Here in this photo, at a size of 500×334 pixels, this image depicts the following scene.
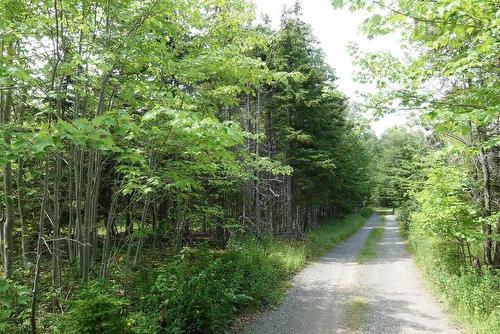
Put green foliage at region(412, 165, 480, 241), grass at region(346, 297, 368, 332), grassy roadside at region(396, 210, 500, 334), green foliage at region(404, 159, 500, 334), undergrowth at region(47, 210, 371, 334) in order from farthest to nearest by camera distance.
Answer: green foliage at region(412, 165, 480, 241), grass at region(346, 297, 368, 332), green foliage at region(404, 159, 500, 334), grassy roadside at region(396, 210, 500, 334), undergrowth at region(47, 210, 371, 334)

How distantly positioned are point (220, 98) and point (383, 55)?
4173 mm

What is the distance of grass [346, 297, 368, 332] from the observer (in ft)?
25.2

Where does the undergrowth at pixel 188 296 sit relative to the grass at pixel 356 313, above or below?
above

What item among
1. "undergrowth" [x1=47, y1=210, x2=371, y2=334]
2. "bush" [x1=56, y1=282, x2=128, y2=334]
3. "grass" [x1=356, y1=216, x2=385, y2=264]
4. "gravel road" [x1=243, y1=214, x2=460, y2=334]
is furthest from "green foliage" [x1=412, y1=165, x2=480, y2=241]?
"bush" [x1=56, y1=282, x2=128, y2=334]

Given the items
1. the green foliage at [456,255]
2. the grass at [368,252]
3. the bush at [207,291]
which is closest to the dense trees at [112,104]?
the bush at [207,291]

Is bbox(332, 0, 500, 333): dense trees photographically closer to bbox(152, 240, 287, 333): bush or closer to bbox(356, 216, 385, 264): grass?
bbox(356, 216, 385, 264): grass

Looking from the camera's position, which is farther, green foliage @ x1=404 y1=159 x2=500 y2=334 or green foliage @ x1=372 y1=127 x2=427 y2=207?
green foliage @ x1=372 y1=127 x2=427 y2=207

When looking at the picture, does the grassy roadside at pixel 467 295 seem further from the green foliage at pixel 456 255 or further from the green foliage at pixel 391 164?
the green foliage at pixel 391 164

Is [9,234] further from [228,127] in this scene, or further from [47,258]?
[228,127]

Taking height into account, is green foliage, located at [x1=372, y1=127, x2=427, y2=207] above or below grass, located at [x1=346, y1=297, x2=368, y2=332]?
above

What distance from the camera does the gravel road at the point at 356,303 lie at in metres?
7.57

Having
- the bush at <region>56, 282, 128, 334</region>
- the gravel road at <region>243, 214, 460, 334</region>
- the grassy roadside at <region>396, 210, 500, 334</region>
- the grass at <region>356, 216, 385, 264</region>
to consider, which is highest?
the bush at <region>56, 282, 128, 334</region>

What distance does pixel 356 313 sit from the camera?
8.48 meters

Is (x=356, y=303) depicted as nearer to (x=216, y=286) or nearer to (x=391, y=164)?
(x=216, y=286)
